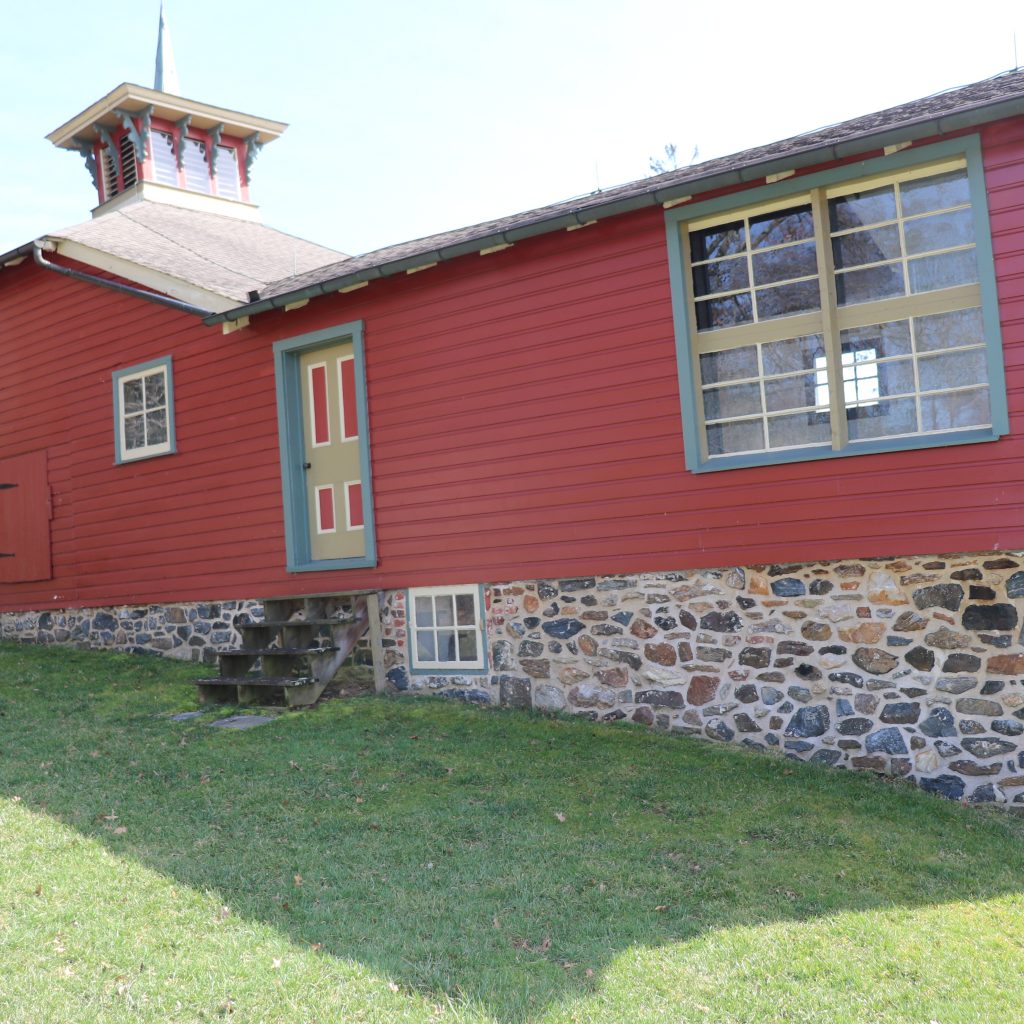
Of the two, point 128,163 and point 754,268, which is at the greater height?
point 128,163

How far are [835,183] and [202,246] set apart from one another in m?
8.65

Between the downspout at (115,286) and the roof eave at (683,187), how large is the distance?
121 cm

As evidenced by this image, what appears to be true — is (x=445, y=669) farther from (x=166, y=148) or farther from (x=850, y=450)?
(x=166, y=148)

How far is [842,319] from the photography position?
21.7 ft

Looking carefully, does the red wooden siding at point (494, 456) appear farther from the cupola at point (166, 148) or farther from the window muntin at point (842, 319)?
the cupola at point (166, 148)

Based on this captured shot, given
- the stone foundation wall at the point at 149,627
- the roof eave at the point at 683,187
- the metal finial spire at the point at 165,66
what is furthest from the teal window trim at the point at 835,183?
the metal finial spire at the point at 165,66

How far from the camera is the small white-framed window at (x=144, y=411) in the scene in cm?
1048

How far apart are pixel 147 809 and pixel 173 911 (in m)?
1.45

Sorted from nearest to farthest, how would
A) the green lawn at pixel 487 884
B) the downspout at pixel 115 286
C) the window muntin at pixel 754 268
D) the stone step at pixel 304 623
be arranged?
the green lawn at pixel 487 884, the window muntin at pixel 754 268, the stone step at pixel 304 623, the downspout at pixel 115 286

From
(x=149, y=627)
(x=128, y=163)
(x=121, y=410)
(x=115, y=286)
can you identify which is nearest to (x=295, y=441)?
(x=121, y=410)

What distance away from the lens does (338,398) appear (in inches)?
368

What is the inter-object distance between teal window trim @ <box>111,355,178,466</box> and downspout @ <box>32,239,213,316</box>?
26.0 inches

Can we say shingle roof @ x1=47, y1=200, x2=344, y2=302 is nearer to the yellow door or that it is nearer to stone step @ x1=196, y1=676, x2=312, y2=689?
the yellow door

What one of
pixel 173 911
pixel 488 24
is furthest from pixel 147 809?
pixel 488 24
